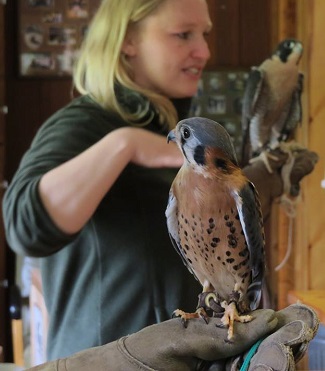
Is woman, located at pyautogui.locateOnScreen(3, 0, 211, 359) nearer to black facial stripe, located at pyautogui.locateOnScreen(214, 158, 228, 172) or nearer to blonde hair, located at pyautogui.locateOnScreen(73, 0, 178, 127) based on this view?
blonde hair, located at pyautogui.locateOnScreen(73, 0, 178, 127)

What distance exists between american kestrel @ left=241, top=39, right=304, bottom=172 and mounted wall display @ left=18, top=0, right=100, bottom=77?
3.48ft

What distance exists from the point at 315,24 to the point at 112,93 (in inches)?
35.5

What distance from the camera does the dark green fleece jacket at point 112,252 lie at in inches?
37.4

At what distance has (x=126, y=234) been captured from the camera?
960mm

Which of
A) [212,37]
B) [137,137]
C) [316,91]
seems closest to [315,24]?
[316,91]

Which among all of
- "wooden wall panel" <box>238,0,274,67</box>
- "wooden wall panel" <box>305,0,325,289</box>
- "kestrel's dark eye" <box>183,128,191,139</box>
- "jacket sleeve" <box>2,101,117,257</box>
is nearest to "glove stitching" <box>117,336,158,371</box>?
"kestrel's dark eye" <box>183,128,191,139</box>

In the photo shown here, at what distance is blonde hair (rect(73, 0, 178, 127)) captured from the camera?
99cm

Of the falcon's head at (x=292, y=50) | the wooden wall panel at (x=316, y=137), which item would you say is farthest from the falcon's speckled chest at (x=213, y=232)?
the wooden wall panel at (x=316, y=137)

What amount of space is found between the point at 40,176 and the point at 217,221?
0.42m

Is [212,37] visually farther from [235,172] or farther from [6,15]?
[235,172]

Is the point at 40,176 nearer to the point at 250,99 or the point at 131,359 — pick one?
the point at 131,359

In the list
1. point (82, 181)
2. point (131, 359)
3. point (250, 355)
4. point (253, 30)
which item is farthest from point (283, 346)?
point (253, 30)

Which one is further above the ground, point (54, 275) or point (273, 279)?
point (54, 275)

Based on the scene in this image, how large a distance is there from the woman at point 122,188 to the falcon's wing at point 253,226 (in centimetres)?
38
